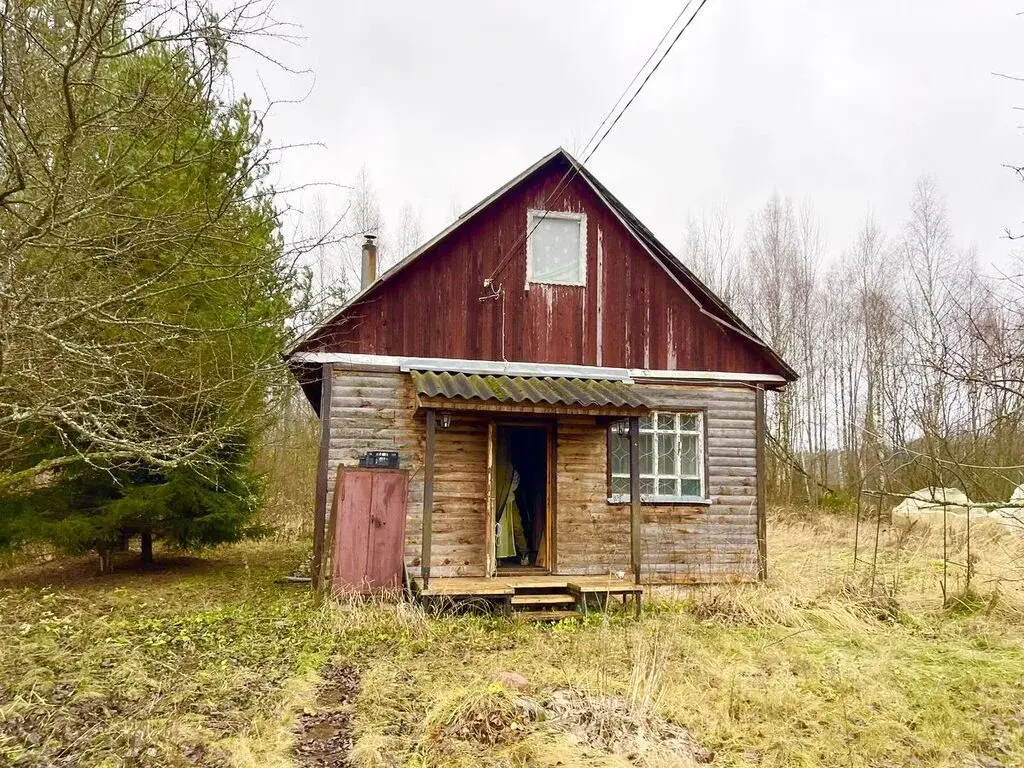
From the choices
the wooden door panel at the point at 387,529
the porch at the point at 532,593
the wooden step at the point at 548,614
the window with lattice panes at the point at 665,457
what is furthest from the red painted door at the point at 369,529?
the window with lattice panes at the point at 665,457

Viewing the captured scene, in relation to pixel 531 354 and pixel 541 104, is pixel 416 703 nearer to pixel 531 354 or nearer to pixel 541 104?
pixel 541 104

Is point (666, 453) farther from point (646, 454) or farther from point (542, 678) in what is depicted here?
point (542, 678)

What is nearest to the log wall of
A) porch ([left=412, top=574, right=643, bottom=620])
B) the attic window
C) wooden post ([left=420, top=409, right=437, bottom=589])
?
porch ([left=412, top=574, right=643, bottom=620])

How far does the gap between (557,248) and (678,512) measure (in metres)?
4.68

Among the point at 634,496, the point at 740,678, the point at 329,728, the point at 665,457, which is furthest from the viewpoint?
the point at 665,457

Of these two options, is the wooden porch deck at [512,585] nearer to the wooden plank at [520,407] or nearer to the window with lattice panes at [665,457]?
the window with lattice panes at [665,457]

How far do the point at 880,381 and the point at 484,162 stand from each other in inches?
811

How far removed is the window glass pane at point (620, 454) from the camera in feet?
37.8

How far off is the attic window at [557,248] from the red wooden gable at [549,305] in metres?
0.12

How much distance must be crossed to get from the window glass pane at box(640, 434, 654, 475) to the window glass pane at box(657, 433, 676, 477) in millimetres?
132

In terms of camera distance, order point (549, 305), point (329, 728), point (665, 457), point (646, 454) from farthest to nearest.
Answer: point (665, 457) < point (646, 454) < point (549, 305) < point (329, 728)

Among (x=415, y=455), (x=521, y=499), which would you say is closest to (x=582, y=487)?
(x=521, y=499)

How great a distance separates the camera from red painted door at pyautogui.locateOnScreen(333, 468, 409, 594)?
9.84 metres

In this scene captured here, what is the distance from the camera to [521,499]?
1273cm
